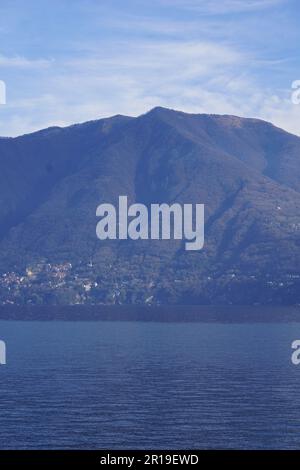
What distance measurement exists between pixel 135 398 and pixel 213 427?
16766 mm

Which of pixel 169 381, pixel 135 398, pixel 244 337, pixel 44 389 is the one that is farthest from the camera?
pixel 244 337

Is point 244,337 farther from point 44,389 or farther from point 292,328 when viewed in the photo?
point 44,389

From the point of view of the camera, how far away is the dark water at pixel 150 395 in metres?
71.0

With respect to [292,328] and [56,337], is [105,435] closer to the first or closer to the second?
[56,337]

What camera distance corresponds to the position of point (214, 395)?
91062mm

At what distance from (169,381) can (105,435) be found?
3235 cm

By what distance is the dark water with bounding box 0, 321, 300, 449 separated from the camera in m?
71.0

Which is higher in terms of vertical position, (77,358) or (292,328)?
(292,328)

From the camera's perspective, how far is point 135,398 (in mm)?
90312

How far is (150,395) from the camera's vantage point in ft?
303
